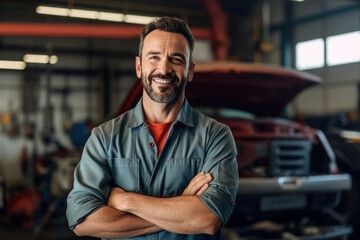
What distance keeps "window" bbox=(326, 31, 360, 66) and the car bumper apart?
8489 mm

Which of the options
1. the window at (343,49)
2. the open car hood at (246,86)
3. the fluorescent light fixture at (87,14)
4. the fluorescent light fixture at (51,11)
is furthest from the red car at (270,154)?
the window at (343,49)

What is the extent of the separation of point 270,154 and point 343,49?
921cm

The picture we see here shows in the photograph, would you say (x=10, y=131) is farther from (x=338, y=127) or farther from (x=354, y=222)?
(x=354, y=222)

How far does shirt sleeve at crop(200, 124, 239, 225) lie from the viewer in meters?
1.16

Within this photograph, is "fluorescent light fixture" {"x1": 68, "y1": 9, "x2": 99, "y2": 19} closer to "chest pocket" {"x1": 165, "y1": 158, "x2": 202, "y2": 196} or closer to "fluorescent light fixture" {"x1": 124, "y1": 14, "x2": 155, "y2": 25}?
"fluorescent light fixture" {"x1": 124, "y1": 14, "x2": 155, "y2": 25}

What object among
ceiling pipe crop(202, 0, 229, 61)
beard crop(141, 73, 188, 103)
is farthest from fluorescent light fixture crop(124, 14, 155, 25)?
beard crop(141, 73, 188, 103)

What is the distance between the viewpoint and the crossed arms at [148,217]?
1133 mm

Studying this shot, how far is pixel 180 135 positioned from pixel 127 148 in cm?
16

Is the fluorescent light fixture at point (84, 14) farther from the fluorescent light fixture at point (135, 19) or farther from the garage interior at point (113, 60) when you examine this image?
the fluorescent light fixture at point (135, 19)

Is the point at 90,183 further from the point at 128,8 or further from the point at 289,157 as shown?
the point at 128,8

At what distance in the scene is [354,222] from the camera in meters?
3.83

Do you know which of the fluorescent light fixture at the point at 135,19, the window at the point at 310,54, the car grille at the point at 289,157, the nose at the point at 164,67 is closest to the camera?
the nose at the point at 164,67

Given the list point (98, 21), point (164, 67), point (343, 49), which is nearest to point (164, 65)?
point (164, 67)

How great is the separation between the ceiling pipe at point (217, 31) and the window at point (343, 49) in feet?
20.0
